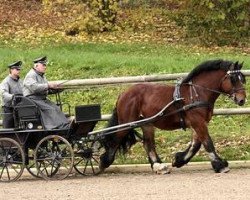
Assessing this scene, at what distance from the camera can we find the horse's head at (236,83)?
10656 mm

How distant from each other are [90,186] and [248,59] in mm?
8864

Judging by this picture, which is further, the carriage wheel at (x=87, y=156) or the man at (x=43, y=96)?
the carriage wheel at (x=87, y=156)

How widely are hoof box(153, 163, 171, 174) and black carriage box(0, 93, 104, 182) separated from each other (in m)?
1.03

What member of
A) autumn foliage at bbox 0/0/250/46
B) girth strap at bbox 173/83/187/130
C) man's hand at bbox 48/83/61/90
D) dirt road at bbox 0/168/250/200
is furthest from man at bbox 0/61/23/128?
autumn foliage at bbox 0/0/250/46

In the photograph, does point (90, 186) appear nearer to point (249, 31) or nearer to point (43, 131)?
point (43, 131)

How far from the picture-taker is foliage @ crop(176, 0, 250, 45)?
21125mm

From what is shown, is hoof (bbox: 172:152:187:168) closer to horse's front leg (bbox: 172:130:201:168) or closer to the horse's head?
horse's front leg (bbox: 172:130:201:168)

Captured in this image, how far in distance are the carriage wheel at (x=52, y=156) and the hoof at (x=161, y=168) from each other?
131cm

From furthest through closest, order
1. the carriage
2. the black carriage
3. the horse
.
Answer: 1. the black carriage
2. the carriage
3. the horse

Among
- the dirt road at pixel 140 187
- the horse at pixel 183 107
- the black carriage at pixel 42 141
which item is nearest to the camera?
the dirt road at pixel 140 187

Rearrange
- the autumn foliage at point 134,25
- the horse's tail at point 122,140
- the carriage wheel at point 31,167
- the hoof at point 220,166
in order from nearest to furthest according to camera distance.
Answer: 1. the hoof at point 220,166
2. the carriage wheel at point 31,167
3. the horse's tail at point 122,140
4. the autumn foliage at point 134,25

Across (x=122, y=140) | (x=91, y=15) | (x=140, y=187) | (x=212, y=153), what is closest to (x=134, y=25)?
(x=91, y=15)

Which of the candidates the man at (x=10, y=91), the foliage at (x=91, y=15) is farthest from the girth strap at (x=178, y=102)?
the foliage at (x=91, y=15)

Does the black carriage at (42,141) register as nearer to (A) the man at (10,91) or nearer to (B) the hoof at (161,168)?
(A) the man at (10,91)
